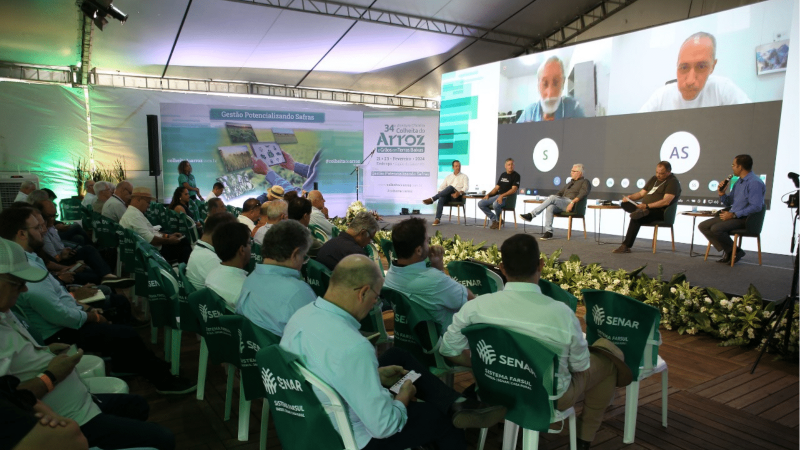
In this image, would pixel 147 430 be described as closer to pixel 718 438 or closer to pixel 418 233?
pixel 418 233

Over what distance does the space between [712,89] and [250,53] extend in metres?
9.48

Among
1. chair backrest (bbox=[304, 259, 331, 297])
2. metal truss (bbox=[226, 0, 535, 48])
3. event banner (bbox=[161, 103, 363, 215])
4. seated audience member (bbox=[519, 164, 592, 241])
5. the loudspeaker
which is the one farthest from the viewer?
event banner (bbox=[161, 103, 363, 215])

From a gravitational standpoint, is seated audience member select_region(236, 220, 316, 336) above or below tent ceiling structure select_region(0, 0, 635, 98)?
below

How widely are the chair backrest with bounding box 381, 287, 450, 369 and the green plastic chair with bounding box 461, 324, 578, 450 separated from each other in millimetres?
485

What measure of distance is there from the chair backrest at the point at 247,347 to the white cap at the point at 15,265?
28.9 inches

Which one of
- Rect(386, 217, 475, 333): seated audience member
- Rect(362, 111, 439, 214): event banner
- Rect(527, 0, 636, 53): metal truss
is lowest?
Rect(386, 217, 475, 333): seated audience member

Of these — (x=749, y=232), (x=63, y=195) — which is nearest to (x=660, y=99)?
(x=749, y=232)

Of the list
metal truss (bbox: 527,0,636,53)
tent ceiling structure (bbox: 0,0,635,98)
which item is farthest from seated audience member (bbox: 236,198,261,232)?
metal truss (bbox: 527,0,636,53)

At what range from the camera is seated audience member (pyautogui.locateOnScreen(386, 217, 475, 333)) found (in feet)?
7.84

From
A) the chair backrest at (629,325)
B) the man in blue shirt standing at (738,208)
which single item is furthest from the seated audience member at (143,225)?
the man in blue shirt standing at (738,208)

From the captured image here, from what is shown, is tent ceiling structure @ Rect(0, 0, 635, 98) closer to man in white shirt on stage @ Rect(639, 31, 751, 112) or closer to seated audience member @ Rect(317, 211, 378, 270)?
man in white shirt on stage @ Rect(639, 31, 751, 112)

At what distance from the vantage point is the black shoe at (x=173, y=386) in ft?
9.38

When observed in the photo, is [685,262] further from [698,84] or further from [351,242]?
[351,242]

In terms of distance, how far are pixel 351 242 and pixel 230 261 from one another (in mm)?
957
